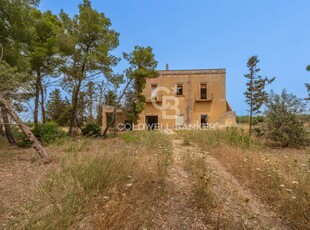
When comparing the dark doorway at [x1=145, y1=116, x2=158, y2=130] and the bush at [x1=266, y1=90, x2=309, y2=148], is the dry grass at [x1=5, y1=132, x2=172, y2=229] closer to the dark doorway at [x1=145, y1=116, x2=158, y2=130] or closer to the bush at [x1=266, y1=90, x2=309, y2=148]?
the bush at [x1=266, y1=90, x2=309, y2=148]

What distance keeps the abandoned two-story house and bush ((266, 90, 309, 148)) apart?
10.1 metres

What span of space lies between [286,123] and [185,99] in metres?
11.6

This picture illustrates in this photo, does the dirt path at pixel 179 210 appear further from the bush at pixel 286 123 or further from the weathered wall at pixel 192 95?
the weathered wall at pixel 192 95

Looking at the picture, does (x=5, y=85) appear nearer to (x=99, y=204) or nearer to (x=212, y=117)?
(x=99, y=204)

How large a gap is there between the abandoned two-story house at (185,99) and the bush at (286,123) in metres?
10.1

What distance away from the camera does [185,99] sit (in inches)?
760

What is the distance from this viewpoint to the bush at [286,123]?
806 cm

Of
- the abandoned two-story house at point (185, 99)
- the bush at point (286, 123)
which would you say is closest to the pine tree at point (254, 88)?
the abandoned two-story house at point (185, 99)

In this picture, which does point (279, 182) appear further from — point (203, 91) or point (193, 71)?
point (193, 71)

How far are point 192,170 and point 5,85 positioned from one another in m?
5.11

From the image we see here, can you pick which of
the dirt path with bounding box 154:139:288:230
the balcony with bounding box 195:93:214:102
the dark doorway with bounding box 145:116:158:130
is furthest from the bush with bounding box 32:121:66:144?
the balcony with bounding box 195:93:214:102

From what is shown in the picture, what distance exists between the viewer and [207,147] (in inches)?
271

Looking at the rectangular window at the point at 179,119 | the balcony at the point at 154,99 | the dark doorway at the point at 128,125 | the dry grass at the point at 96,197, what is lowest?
the dry grass at the point at 96,197

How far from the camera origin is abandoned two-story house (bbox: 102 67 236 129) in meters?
18.9
